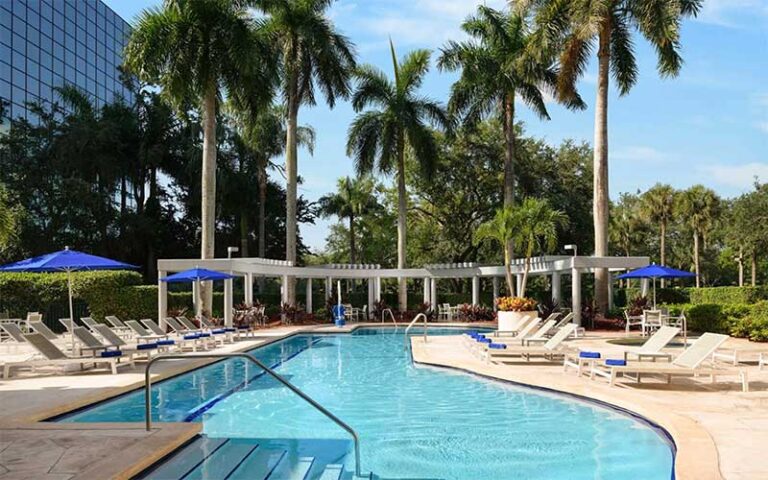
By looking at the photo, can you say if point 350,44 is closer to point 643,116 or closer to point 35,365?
point 643,116

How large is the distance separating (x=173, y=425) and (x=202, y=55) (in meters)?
17.2

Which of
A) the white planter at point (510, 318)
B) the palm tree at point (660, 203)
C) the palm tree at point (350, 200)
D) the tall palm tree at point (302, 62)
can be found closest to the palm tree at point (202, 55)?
the tall palm tree at point (302, 62)

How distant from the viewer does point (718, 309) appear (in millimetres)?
19172

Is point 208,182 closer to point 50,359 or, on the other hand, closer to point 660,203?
point 50,359

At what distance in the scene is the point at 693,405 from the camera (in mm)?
8297

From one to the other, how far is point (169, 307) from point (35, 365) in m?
14.5

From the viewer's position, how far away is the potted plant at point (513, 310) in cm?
1995

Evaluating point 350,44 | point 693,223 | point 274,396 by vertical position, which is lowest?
point 274,396

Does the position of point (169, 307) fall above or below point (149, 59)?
below

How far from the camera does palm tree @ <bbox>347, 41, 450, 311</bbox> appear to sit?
98.2ft

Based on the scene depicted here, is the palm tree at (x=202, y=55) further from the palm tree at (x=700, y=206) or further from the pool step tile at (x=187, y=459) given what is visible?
the palm tree at (x=700, y=206)

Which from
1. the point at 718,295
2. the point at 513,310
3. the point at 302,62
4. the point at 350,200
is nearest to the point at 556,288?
the point at 513,310

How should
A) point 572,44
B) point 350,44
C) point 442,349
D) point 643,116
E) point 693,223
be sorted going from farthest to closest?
point 693,223, point 350,44, point 572,44, point 643,116, point 442,349

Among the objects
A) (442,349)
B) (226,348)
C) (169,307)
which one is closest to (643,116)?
(442,349)
